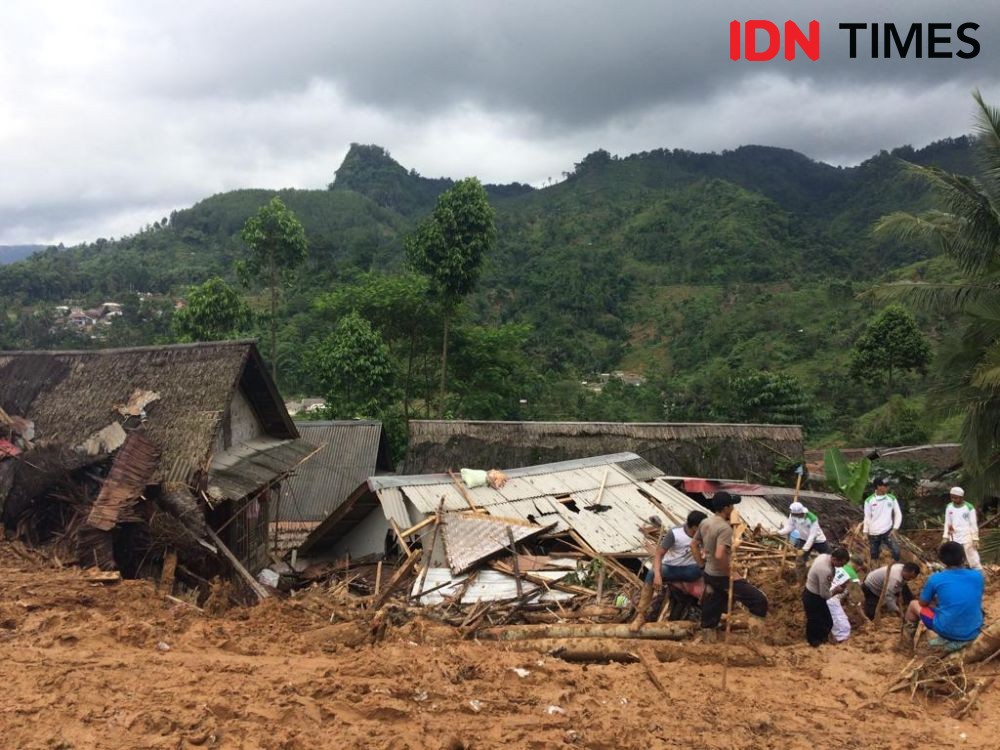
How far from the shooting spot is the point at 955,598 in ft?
19.1

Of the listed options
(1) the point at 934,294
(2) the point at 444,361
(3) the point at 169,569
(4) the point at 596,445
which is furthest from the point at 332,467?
(1) the point at 934,294

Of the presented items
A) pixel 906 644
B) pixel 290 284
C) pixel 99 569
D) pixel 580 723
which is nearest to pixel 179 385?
pixel 99 569

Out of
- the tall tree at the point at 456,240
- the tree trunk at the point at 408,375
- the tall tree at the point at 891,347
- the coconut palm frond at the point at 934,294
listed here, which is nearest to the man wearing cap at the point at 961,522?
the coconut palm frond at the point at 934,294

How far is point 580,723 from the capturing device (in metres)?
5.04

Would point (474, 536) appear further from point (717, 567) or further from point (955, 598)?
point (955, 598)

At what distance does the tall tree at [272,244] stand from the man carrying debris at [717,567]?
22.5 meters

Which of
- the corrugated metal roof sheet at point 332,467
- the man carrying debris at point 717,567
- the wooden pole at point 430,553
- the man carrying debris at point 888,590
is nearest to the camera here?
the man carrying debris at point 717,567

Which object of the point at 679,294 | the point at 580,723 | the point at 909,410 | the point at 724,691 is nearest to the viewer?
the point at 580,723

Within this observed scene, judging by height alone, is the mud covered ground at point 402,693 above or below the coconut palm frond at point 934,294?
below

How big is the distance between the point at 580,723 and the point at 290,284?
24.8m

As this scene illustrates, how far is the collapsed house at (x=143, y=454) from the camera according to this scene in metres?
8.75

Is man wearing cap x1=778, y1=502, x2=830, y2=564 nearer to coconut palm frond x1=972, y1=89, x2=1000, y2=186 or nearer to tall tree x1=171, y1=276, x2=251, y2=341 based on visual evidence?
coconut palm frond x1=972, y1=89, x2=1000, y2=186

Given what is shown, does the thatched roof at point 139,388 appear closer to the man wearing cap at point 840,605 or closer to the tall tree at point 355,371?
the man wearing cap at point 840,605

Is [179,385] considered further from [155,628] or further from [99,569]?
[155,628]
